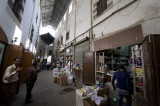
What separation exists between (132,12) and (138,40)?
1373mm

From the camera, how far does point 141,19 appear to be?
2615 mm

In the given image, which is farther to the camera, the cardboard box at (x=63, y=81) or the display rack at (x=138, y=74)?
the cardboard box at (x=63, y=81)

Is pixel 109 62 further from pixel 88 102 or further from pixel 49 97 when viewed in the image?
pixel 49 97

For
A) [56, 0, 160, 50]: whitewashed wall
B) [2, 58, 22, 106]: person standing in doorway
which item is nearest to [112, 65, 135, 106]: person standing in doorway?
[56, 0, 160, 50]: whitewashed wall

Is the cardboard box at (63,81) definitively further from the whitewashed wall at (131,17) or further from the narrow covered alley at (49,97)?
the whitewashed wall at (131,17)

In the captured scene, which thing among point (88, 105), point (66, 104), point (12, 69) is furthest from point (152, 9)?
point (12, 69)


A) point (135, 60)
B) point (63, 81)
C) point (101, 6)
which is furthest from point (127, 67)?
point (63, 81)

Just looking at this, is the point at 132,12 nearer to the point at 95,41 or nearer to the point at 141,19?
the point at 141,19

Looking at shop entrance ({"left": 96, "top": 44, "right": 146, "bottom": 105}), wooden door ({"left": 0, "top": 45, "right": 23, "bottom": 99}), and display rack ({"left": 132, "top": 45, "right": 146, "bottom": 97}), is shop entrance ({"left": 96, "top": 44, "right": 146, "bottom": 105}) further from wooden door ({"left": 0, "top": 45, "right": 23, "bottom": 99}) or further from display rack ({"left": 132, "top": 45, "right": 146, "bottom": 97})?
wooden door ({"left": 0, "top": 45, "right": 23, "bottom": 99})

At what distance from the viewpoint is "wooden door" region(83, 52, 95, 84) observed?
4.69 metres

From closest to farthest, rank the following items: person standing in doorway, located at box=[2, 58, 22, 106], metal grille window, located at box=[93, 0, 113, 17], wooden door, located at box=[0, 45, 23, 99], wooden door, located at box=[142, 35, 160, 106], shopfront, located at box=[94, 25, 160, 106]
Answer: wooden door, located at box=[142, 35, 160, 106] < shopfront, located at box=[94, 25, 160, 106] < person standing in doorway, located at box=[2, 58, 22, 106] < wooden door, located at box=[0, 45, 23, 99] < metal grille window, located at box=[93, 0, 113, 17]

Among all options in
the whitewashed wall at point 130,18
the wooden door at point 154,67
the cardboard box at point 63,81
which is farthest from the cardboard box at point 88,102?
the cardboard box at point 63,81

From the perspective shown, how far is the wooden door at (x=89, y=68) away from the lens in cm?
469

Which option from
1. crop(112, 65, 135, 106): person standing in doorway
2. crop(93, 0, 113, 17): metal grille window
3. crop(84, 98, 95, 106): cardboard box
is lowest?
crop(84, 98, 95, 106): cardboard box
